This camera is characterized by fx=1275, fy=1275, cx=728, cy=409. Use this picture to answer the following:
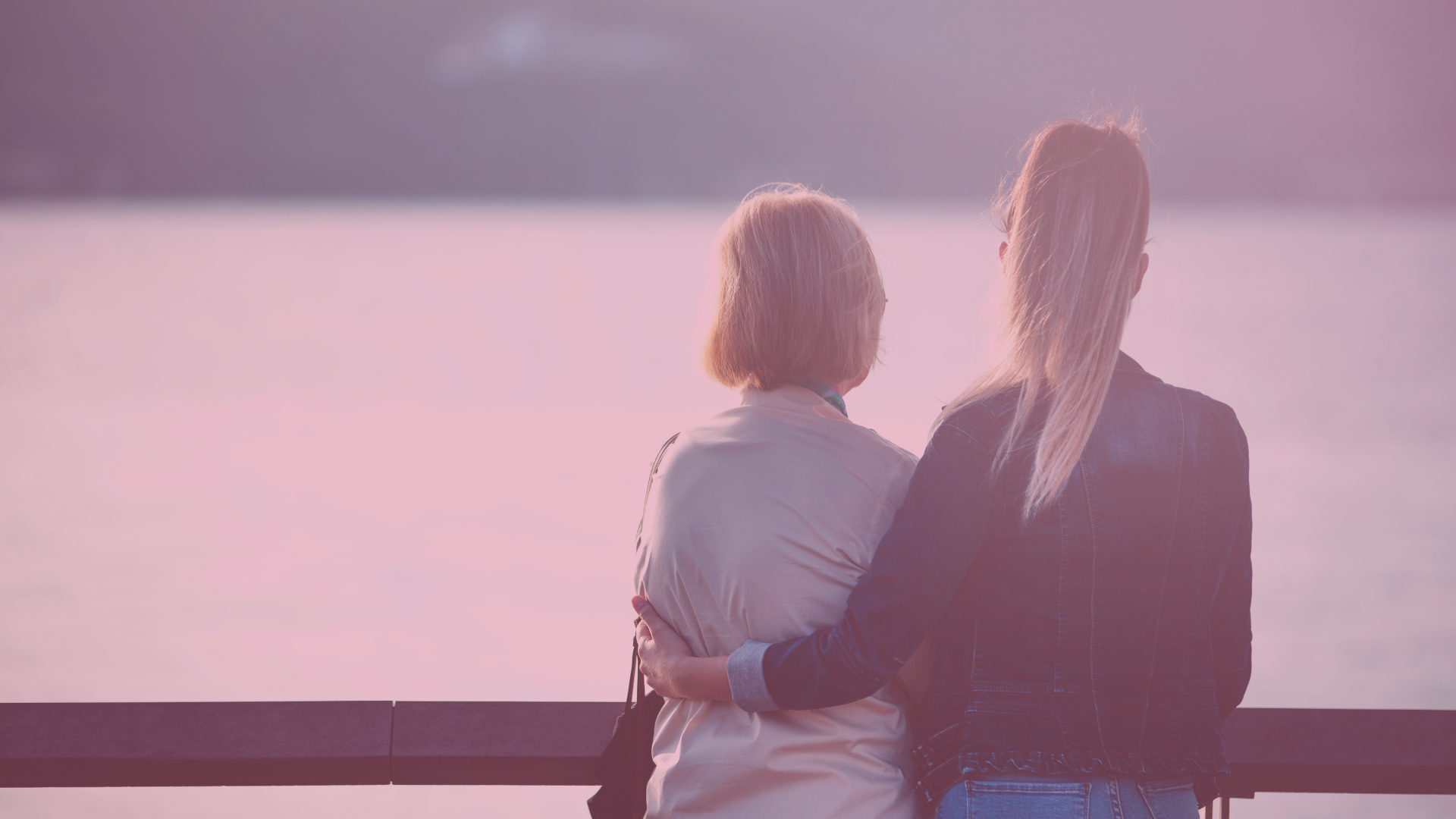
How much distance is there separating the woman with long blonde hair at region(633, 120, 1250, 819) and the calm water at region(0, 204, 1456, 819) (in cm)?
12

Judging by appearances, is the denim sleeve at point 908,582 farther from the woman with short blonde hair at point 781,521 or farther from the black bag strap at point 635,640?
the black bag strap at point 635,640

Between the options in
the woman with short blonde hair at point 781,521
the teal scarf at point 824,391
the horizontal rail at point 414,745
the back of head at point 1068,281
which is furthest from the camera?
the horizontal rail at point 414,745

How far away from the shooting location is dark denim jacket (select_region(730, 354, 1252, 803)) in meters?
1.41

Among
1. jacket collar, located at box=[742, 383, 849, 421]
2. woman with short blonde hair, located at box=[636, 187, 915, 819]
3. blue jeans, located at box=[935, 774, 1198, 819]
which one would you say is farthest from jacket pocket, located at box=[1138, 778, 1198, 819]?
jacket collar, located at box=[742, 383, 849, 421]

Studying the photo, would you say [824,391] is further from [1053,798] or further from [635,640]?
[1053,798]

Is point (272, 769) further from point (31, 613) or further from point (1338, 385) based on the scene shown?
point (1338, 385)

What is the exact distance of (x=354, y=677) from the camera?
4418 millimetres

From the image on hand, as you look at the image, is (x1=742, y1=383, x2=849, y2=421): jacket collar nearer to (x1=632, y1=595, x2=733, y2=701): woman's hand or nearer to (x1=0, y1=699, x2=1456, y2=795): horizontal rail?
(x1=632, y1=595, x2=733, y2=701): woman's hand

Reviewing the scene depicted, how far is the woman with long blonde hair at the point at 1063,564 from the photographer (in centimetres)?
141

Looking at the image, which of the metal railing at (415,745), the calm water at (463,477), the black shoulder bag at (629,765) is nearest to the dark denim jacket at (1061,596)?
the calm water at (463,477)

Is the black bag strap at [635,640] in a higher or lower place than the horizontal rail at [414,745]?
higher

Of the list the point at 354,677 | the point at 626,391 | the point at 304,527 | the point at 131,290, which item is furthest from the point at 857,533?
the point at 131,290

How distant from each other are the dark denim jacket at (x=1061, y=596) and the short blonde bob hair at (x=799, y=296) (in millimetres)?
235

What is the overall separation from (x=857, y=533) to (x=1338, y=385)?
11207 mm
